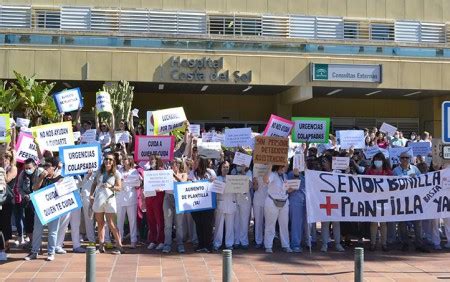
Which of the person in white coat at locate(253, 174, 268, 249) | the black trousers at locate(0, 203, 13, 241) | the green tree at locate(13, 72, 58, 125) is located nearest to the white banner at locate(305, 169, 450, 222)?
the person in white coat at locate(253, 174, 268, 249)

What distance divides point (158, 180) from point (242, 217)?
1.77m

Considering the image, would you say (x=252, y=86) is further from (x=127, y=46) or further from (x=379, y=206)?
(x=379, y=206)

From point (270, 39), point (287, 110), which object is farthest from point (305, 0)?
point (287, 110)

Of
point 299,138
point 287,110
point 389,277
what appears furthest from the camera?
point 287,110

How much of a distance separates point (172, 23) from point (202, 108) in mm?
4990

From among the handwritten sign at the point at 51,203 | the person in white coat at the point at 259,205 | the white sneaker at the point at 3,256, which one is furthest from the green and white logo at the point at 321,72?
the white sneaker at the point at 3,256

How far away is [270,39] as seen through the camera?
24500mm

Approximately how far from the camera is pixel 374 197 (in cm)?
1072

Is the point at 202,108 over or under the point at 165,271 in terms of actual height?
over

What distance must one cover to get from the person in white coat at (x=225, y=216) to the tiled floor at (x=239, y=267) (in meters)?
0.36

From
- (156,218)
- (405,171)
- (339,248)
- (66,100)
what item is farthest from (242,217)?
(66,100)

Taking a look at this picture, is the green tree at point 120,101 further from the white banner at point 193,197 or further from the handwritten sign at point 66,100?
the white banner at point 193,197

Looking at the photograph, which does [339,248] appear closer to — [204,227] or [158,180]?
[204,227]

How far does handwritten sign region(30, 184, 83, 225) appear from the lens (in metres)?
9.53
